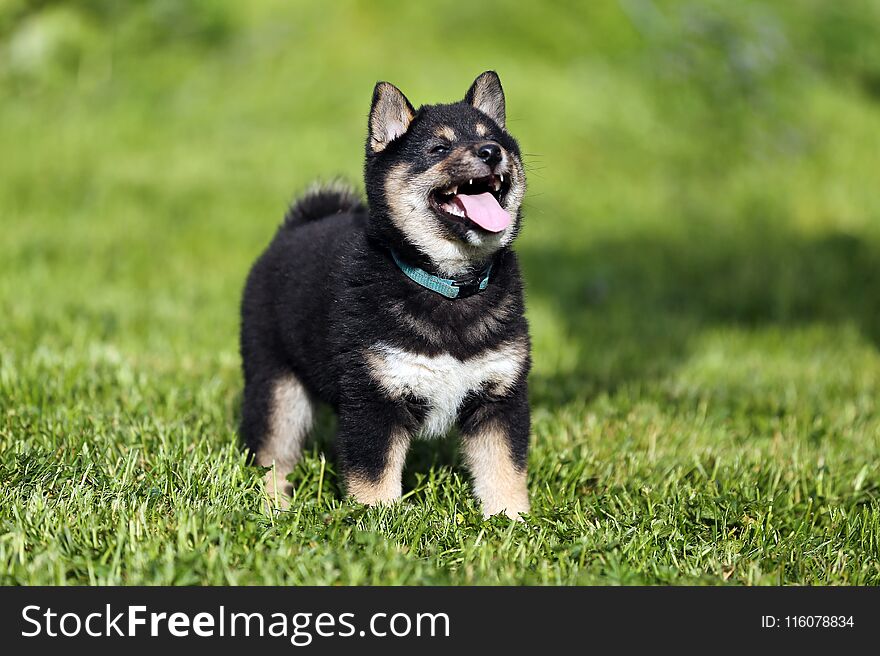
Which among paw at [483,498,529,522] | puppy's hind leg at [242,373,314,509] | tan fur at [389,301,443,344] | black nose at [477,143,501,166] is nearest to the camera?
black nose at [477,143,501,166]

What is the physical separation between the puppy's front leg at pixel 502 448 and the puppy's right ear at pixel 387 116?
1182mm

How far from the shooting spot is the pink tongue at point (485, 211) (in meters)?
3.74

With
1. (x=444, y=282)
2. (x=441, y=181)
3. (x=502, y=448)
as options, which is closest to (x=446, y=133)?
(x=441, y=181)

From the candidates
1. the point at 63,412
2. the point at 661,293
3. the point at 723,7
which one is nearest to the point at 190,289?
the point at 63,412

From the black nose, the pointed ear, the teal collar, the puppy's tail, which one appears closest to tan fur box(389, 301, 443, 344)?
the teal collar

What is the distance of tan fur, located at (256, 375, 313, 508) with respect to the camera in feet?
14.6

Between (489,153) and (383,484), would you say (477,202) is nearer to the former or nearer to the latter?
(489,153)

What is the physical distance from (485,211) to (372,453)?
1.08 metres

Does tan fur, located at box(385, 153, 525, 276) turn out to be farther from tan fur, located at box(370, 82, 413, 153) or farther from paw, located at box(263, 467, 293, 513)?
paw, located at box(263, 467, 293, 513)

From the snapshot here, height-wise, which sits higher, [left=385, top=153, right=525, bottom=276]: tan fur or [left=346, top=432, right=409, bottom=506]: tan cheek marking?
[left=385, top=153, right=525, bottom=276]: tan fur

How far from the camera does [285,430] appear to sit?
14.6 feet

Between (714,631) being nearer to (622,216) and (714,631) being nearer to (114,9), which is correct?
(622,216)

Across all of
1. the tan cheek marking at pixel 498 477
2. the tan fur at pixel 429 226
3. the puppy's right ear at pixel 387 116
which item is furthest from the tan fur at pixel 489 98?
the tan cheek marking at pixel 498 477

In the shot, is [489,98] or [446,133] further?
[489,98]
